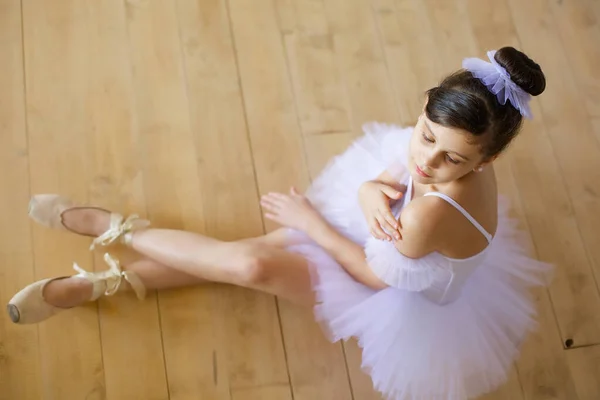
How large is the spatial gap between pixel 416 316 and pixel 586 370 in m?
0.54

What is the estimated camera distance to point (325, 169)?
148 centimetres

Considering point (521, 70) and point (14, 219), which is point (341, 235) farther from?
point (14, 219)

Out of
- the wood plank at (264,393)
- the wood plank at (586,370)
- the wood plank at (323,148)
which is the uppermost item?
the wood plank at (323,148)

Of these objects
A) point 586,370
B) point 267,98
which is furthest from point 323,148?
point 586,370

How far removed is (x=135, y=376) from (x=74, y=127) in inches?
25.8

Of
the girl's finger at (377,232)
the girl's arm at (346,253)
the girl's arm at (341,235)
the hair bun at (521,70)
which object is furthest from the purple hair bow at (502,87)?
the girl's arm at (346,253)

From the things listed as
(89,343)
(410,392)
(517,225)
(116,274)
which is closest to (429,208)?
(410,392)

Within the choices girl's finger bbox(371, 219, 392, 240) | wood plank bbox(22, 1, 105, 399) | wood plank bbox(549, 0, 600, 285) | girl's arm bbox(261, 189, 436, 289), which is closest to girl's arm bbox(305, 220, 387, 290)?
girl's arm bbox(261, 189, 436, 289)

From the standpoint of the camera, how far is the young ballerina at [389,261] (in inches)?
39.3

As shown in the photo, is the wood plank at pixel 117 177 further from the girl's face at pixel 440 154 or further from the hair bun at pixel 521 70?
the hair bun at pixel 521 70

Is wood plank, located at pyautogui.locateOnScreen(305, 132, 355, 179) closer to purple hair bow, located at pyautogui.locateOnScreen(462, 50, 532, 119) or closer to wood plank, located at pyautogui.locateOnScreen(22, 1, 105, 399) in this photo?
wood plank, located at pyautogui.locateOnScreen(22, 1, 105, 399)

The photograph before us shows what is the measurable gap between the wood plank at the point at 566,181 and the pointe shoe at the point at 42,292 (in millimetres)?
1037

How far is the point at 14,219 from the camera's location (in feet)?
4.65

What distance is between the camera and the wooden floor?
134 centimetres
